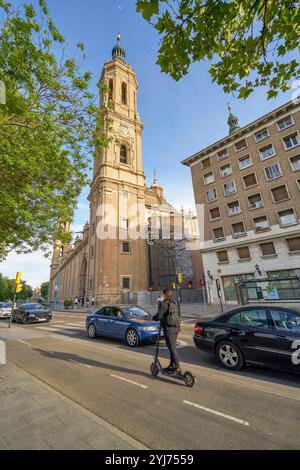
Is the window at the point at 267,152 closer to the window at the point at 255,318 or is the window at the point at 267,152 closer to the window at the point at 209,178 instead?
the window at the point at 209,178

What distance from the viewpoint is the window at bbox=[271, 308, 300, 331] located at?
15.5 ft

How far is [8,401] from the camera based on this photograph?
3.69 m

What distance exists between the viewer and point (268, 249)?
22.9m

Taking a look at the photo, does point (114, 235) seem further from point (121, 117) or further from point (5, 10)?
point (5, 10)

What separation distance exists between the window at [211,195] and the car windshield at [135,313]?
22245mm

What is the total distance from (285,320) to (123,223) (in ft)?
109

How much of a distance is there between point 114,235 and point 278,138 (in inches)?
980

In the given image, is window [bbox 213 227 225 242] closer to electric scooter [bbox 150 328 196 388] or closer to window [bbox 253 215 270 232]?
window [bbox 253 215 270 232]

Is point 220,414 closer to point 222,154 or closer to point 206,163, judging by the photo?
point 222,154

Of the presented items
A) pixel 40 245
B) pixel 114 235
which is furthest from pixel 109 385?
pixel 114 235

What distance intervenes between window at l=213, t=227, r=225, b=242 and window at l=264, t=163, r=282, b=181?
24.7 feet

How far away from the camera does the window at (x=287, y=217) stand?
21.8 meters

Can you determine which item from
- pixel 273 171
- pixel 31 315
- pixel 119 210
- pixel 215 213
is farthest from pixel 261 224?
pixel 31 315

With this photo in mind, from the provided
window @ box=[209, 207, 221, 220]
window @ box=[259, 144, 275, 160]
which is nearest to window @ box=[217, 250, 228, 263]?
window @ box=[209, 207, 221, 220]
